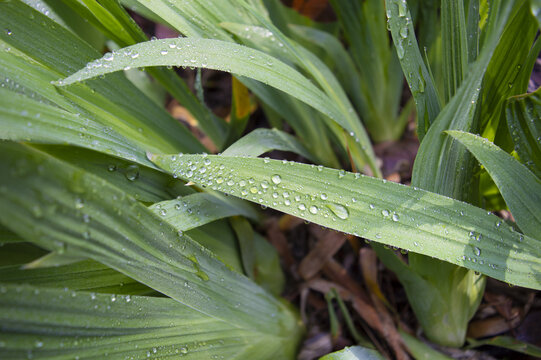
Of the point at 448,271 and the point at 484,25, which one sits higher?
the point at 484,25

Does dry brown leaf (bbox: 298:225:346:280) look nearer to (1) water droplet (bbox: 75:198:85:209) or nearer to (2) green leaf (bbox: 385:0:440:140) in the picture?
(2) green leaf (bbox: 385:0:440:140)

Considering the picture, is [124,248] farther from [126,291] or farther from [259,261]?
[259,261]

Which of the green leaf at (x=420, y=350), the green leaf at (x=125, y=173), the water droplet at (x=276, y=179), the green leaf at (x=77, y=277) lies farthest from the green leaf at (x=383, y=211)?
the green leaf at (x=420, y=350)

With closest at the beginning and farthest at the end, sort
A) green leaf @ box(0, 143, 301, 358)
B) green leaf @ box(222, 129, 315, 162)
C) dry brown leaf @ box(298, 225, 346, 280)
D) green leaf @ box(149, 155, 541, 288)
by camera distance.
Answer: green leaf @ box(0, 143, 301, 358), green leaf @ box(149, 155, 541, 288), green leaf @ box(222, 129, 315, 162), dry brown leaf @ box(298, 225, 346, 280)

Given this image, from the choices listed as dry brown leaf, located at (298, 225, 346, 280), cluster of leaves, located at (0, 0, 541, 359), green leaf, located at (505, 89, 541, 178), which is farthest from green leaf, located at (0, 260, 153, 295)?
green leaf, located at (505, 89, 541, 178)

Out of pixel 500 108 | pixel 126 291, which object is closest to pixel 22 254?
pixel 126 291

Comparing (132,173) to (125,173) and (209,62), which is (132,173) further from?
(209,62)
